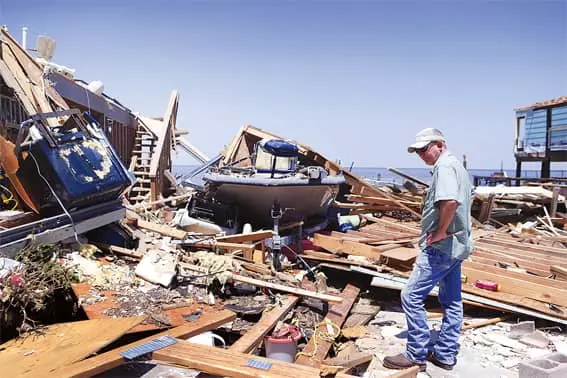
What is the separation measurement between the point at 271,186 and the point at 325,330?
10.0ft

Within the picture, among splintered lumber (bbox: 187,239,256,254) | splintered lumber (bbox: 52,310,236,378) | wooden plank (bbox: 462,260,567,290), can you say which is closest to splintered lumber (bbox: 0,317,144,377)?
splintered lumber (bbox: 52,310,236,378)

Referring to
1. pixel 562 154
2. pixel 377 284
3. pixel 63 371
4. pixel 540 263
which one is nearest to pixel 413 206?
pixel 540 263

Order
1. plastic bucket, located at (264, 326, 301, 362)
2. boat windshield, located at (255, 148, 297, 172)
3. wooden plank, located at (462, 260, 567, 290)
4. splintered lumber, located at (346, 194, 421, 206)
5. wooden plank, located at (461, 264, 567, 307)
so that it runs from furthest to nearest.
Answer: splintered lumber, located at (346, 194, 421, 206)
boat windshield, located at (255, 148, 297, 172)
wooden plank, located at (462, 260, 567, 290)
wooden plank, located at (461, 264, 567, 307)
plastic bucket, located at (264, 326, 301, 362)

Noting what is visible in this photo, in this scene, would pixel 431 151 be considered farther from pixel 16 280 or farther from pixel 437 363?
pixel 16 280

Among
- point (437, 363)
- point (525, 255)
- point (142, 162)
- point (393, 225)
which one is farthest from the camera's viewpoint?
point (142, 162)

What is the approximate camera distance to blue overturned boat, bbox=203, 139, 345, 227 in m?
7.13

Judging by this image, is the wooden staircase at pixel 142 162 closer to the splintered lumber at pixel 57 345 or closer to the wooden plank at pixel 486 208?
the splintered lumber at pixel 57 345

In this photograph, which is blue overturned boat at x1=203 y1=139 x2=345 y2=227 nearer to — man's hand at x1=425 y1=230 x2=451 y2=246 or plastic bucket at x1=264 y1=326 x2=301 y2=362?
plastic bucket at x1=264 y1=326 x2=301 y2=362

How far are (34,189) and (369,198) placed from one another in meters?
6.75

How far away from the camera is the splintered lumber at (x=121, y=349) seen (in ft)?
8.64

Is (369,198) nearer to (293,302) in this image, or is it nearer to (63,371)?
(293,302)

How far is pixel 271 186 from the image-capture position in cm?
697

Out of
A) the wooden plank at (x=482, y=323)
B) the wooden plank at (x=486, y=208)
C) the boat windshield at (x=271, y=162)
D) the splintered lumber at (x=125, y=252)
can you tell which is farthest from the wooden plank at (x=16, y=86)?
the wooden plank at (x=486, y=208)

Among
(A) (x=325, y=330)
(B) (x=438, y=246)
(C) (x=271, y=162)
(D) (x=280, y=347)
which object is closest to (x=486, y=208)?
(C) (x=271, y=162)
